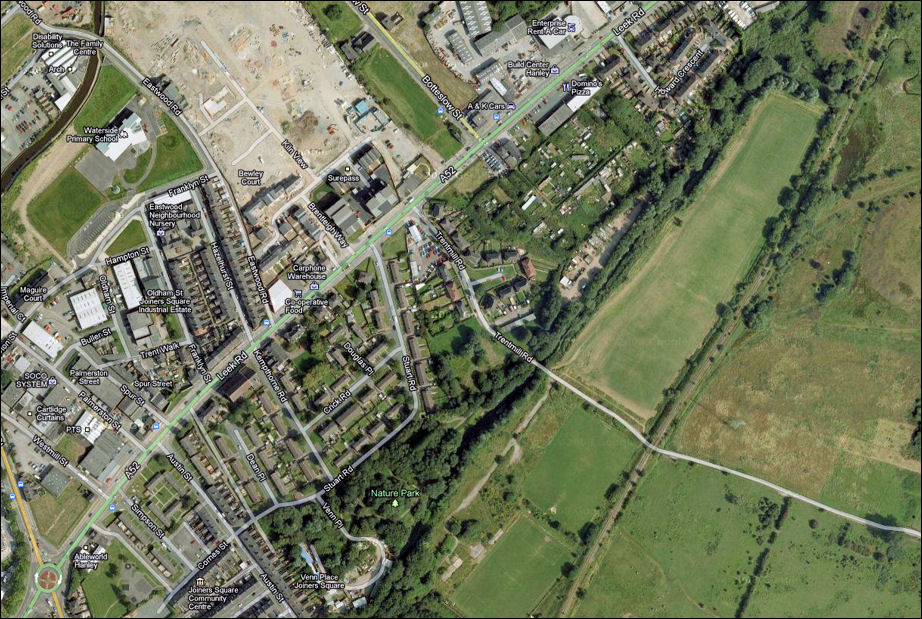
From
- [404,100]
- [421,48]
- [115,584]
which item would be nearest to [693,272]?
[404,100]

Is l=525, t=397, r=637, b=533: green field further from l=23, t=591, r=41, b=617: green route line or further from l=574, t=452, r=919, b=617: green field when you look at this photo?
l=23, t=591, r=41, b=617: green route line

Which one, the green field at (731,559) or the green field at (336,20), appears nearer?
the green field at (336,20)

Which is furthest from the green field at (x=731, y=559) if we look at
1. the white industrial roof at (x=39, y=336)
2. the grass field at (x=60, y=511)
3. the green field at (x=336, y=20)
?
the white industrial roof at (x=39, y=336)

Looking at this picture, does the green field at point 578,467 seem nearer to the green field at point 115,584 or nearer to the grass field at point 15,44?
the green field at point 115,584

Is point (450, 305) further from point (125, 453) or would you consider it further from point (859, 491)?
point (859, 491)

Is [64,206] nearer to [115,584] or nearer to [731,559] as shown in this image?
[115,584]

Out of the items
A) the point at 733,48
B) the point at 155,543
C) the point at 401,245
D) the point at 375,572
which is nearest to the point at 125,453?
the point at 155,543

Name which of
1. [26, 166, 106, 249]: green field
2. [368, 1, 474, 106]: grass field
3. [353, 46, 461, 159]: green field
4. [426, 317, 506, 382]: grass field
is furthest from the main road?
[26, 166, 106, 249]: green field
